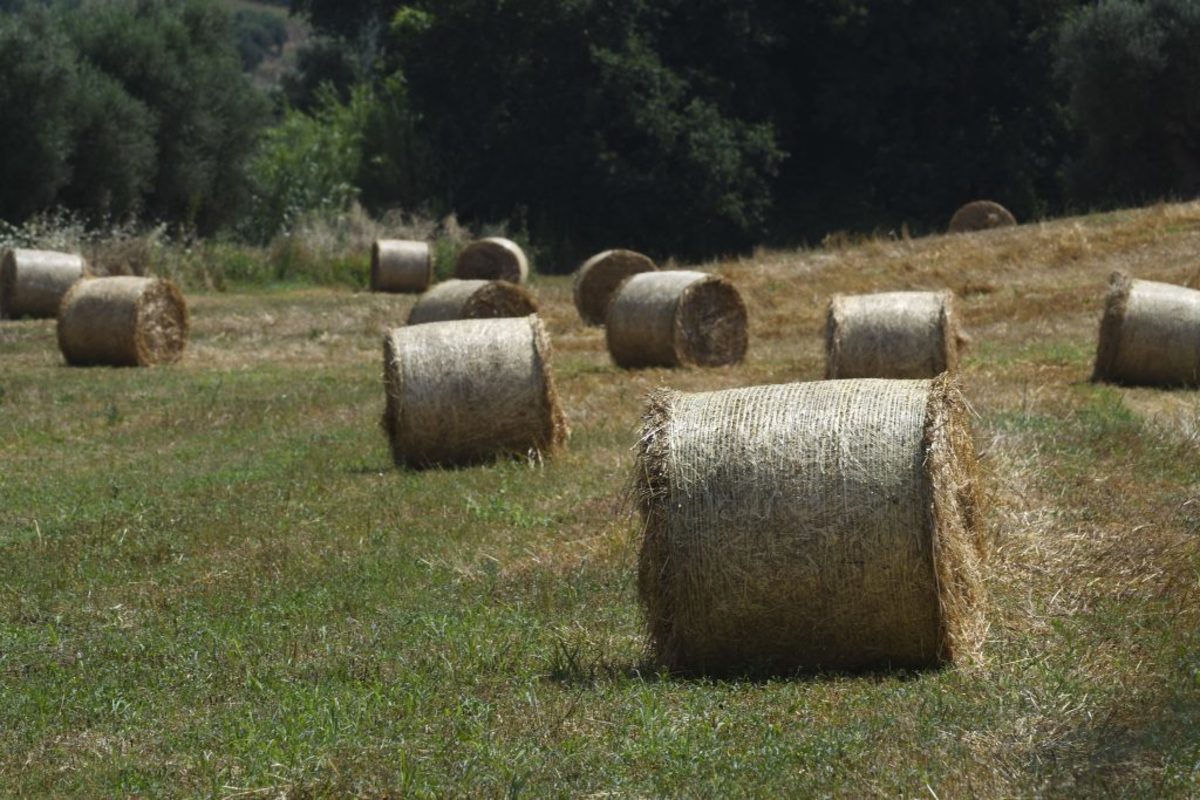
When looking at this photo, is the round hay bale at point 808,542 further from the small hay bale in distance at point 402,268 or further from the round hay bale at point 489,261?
the small hay bale in distance at point 402,268

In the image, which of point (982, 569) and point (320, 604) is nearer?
point (982, 569)

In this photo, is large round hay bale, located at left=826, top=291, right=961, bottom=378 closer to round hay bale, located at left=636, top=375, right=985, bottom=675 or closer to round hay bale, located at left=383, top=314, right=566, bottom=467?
round hay bale, located at left=383, top=314, right=566, bottom=467

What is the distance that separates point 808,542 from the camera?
7.66 meters

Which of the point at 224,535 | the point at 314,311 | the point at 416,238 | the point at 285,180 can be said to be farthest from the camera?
the point at 285,180

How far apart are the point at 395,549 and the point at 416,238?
108ft

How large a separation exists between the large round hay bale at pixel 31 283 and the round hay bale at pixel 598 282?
8219 millimetres

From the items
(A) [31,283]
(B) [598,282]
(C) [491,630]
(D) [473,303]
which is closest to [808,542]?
(C) [491,630]

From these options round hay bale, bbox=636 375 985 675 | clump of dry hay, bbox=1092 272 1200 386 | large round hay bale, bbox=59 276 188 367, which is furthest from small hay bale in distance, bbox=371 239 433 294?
round hay bale, bbox=636 375 985 675

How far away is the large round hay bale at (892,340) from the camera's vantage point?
1730 centimetres

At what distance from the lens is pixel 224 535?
1161 cm

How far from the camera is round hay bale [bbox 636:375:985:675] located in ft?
25.0

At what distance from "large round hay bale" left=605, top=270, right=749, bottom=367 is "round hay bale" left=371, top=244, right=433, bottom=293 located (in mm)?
15525

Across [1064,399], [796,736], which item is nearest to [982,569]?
[796,736]

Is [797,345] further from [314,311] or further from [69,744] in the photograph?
[69,744]
